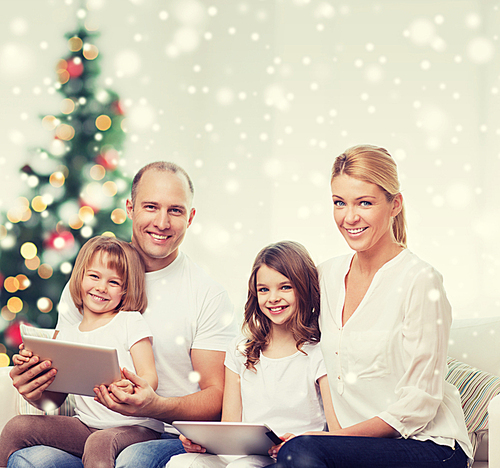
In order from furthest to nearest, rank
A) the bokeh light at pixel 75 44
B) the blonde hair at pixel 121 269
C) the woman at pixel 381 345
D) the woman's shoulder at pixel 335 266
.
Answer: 1. the bokeh light at pixel 75 44
2. the blonde hair at pixel 121 269
3. the woman's shoulder at pixel 335 266
4. the woman at pixel 381 345

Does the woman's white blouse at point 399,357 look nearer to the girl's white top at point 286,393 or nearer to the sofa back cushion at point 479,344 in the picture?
the girl's white top at point 286,393

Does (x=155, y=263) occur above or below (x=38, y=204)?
below

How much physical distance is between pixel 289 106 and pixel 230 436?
224cm

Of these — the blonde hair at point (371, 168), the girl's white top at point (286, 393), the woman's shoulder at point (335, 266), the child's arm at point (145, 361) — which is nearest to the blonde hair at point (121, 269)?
the child's arm at point (145, 361)

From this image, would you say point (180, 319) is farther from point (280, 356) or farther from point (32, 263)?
point (32, 263)

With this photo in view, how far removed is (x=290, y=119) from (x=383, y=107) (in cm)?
53

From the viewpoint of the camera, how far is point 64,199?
2604 millimetres

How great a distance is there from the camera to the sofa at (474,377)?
1538mm

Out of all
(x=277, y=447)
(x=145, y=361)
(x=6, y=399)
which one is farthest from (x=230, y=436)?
(x=6, y=399)

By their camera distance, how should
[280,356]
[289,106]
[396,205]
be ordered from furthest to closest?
[289,106] < [280,356] < [396,205]

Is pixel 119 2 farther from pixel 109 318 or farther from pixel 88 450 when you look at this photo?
pixel 88 450

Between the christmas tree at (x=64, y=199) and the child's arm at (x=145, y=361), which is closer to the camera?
the child's arm at (x=145, y=361)

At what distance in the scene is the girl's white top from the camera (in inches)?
58.3

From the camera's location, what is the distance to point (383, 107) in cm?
301
